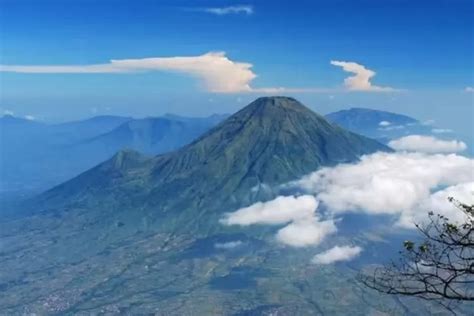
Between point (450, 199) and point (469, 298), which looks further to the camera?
point (450, 199)

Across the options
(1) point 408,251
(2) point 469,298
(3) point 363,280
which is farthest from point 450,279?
(3) point 363,280

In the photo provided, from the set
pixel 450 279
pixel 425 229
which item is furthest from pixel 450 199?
pixel 450 279

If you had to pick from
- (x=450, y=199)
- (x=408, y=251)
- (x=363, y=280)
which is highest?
(x=450, y=199)

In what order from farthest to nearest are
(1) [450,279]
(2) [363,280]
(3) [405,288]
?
(2) [363,280] < (3) [405,288] < (1) [450,279]

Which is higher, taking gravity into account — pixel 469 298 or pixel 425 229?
pixel 425 229

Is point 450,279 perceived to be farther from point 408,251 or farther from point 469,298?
point 408,251

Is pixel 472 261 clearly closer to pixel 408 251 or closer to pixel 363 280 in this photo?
pixel 408 251

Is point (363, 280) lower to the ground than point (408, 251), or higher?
lower

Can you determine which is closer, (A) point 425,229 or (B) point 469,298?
(B) point 469,298

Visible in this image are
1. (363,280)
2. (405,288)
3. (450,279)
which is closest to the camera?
(450,279)
